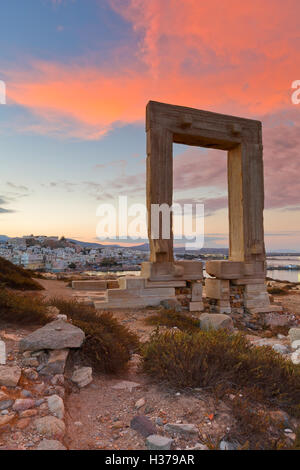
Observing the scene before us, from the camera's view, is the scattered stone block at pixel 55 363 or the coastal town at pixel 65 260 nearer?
→ the scattered stone block at pixel 55 363

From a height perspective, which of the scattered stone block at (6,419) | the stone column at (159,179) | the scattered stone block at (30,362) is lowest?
the scattered stone block at (6,419)

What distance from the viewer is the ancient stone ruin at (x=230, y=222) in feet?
28.5

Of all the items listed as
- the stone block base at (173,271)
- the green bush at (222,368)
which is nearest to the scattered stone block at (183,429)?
the green bush at (222,368)

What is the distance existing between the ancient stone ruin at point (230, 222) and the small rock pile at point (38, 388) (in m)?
4.90

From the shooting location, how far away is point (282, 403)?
2684 mm

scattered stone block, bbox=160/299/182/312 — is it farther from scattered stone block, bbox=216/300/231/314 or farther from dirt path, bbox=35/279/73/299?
dirt path, bbox=35/279/73/299

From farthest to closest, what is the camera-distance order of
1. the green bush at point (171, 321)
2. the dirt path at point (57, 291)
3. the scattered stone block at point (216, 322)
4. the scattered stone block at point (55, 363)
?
the dirt path at point (57, 291), the green bush at point (171, 321), the scattered stone block at point (216, 322), the scattered stone block at point (55, 363)

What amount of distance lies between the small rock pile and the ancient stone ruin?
4.90 metres

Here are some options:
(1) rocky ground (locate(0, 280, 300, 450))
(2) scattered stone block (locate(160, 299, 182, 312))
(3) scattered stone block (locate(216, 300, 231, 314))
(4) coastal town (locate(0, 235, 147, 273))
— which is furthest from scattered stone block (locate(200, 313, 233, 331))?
(4) coastal town (locate(0, 235, 147, 273))

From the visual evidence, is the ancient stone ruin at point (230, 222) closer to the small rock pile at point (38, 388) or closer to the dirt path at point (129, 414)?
the small rock pile at point (38, 388)

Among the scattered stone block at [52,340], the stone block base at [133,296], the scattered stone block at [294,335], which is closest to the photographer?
the scattered stone block at [52,340]

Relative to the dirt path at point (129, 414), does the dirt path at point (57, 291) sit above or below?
below
